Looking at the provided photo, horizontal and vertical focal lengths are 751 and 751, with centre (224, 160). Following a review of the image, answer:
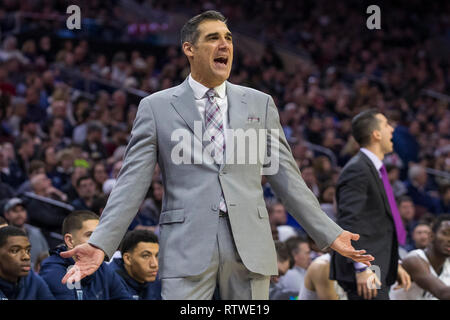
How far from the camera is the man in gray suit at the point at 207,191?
2684mm

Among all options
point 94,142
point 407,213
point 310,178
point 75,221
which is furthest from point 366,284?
point 94,142

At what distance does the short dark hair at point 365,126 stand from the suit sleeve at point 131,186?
212 centimetres

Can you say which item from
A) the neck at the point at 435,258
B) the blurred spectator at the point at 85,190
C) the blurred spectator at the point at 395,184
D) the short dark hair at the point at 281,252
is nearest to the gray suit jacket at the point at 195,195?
the neck at the point at 435,258

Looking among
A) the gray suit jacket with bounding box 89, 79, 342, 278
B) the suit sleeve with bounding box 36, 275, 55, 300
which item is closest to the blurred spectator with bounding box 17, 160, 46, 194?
the suit sleeve with bounding box 36, 275, 55, 300

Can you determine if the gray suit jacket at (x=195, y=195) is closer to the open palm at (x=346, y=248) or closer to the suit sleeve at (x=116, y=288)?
the open palm at (x=346, y=248)

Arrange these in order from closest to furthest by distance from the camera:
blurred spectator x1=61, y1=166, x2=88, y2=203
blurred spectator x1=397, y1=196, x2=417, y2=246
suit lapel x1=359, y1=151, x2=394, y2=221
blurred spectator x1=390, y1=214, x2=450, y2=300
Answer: suit lapel x1=359, y1=151, x2=394, y2=221, blurred spectator x1=390, y1=214, x2=450, y2=300, blurred spectator x1=61, y1=166, x2=88, y2=203, blurred spectator x1=397, y1=196, x2=417, y2=246

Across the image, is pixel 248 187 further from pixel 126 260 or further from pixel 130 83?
pixel 130 83

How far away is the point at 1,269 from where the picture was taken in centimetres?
404

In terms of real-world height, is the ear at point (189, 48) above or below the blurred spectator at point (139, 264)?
above

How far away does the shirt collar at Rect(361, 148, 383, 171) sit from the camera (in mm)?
4543

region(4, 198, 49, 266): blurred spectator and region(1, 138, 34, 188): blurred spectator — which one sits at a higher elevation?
region(1, 138, 34, 188): blurred spectator

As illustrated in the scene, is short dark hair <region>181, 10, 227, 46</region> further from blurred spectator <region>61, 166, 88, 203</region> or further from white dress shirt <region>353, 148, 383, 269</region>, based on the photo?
blurred spectator <region>61, 166, 88, 203</region>
